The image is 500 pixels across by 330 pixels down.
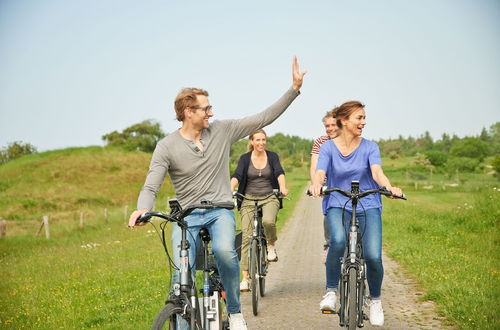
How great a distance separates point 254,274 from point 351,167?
2.18 m

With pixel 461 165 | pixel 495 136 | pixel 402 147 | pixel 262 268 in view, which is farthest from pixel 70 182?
pixel 402 147

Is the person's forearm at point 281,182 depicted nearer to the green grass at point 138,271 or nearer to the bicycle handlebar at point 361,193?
the green grass at point 138,271

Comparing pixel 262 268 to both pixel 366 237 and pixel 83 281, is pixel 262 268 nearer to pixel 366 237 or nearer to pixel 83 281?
pixel 366 237

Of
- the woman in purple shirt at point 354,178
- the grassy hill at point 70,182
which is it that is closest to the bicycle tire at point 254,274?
the woman in purple shirt at point 354,178

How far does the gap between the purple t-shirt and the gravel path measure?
147 cm

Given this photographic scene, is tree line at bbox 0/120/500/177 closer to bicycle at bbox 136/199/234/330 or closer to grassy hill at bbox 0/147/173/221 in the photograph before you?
grassy hill at bbox 0/147/173/221

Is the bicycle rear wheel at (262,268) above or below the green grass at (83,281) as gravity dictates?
above

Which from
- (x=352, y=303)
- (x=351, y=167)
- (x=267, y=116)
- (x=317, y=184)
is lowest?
(x=352, y=303)

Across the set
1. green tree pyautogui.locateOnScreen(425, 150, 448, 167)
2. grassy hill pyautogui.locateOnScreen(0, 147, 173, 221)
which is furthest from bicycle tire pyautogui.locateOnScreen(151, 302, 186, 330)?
green tree pyautogui.locateOnScreen(425, 150, 448, 167)

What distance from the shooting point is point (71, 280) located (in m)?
11.0

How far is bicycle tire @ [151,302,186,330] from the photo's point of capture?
3.37 metres

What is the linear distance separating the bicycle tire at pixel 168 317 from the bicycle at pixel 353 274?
1.71 m

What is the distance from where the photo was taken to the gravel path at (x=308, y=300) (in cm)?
605

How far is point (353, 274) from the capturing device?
15.8 ft
